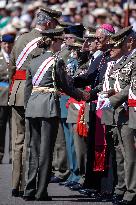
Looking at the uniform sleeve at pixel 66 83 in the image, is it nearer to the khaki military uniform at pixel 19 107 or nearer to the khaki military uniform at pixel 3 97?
the khaki military uniform at pixel 19 107

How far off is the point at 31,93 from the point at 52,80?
36cm

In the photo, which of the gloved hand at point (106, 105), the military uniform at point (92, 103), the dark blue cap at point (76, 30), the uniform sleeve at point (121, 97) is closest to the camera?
the uniform sleeve at point (121, 97)

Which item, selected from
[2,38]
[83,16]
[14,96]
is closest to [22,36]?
[14,96]

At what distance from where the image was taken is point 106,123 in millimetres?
13500

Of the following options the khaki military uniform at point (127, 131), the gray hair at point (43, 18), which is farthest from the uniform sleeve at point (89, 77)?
the khaki military uniform at point (127, 131)

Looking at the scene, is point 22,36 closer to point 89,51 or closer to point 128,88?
point 89,51

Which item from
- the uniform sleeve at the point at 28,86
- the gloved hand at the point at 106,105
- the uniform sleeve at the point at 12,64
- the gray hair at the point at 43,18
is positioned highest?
the gray hair at the point at 43,18

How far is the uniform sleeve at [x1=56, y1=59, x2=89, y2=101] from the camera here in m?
13.4

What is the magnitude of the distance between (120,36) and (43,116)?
133 cm

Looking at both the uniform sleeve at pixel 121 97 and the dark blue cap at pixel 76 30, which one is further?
the dark blue cap at pixel 76 30

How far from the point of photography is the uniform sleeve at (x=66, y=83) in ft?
43.8

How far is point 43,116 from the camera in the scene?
43.9ft

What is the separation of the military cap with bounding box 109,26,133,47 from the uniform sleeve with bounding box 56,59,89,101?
0.69m

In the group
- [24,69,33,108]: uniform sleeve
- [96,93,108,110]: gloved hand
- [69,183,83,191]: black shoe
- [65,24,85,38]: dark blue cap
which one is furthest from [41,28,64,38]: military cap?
[69,183,83,191]: black shoe
